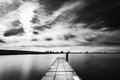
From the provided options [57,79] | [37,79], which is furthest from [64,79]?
[37,79]

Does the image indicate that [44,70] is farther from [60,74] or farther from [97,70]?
[60,74]

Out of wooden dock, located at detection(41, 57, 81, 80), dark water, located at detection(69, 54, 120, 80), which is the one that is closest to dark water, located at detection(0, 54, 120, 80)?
dark water, located at detection(69, 54, 120, 80)

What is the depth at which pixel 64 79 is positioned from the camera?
8.58 meters

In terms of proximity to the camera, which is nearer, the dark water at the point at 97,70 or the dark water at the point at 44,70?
the dark water at the point at 44,70

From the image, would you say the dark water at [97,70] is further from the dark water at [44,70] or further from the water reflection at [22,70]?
the water reflection at [22,70]

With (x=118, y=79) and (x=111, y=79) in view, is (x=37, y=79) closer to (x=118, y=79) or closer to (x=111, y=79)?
(x=111, y=79)

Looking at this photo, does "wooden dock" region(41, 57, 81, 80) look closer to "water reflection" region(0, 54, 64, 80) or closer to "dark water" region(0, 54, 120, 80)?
"dark water" region(0, 54, 120, 80)

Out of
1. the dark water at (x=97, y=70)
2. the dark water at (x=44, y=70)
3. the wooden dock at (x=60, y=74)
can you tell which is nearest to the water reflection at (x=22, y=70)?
the dark water at (x=44, y=70)

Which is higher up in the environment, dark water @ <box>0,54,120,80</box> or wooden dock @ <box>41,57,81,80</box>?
wooden dock @ <box>41,57,81,80</box>

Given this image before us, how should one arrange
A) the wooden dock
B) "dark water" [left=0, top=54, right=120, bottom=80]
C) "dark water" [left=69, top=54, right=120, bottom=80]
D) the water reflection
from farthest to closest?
"dark water" [left=69, top=54, right=120, bottom=80] < "dark water" [left=0, top=54, right=120, bottom=80] < the water reflection < the wooden dock

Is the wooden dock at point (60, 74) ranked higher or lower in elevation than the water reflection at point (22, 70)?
higher

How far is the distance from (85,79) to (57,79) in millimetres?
14563

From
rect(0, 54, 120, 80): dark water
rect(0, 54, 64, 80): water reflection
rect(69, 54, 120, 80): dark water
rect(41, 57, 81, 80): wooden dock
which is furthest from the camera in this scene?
rect(69, 54, 120, 80): dark water

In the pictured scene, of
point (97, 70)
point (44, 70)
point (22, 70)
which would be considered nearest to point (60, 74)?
point (44, 70)
